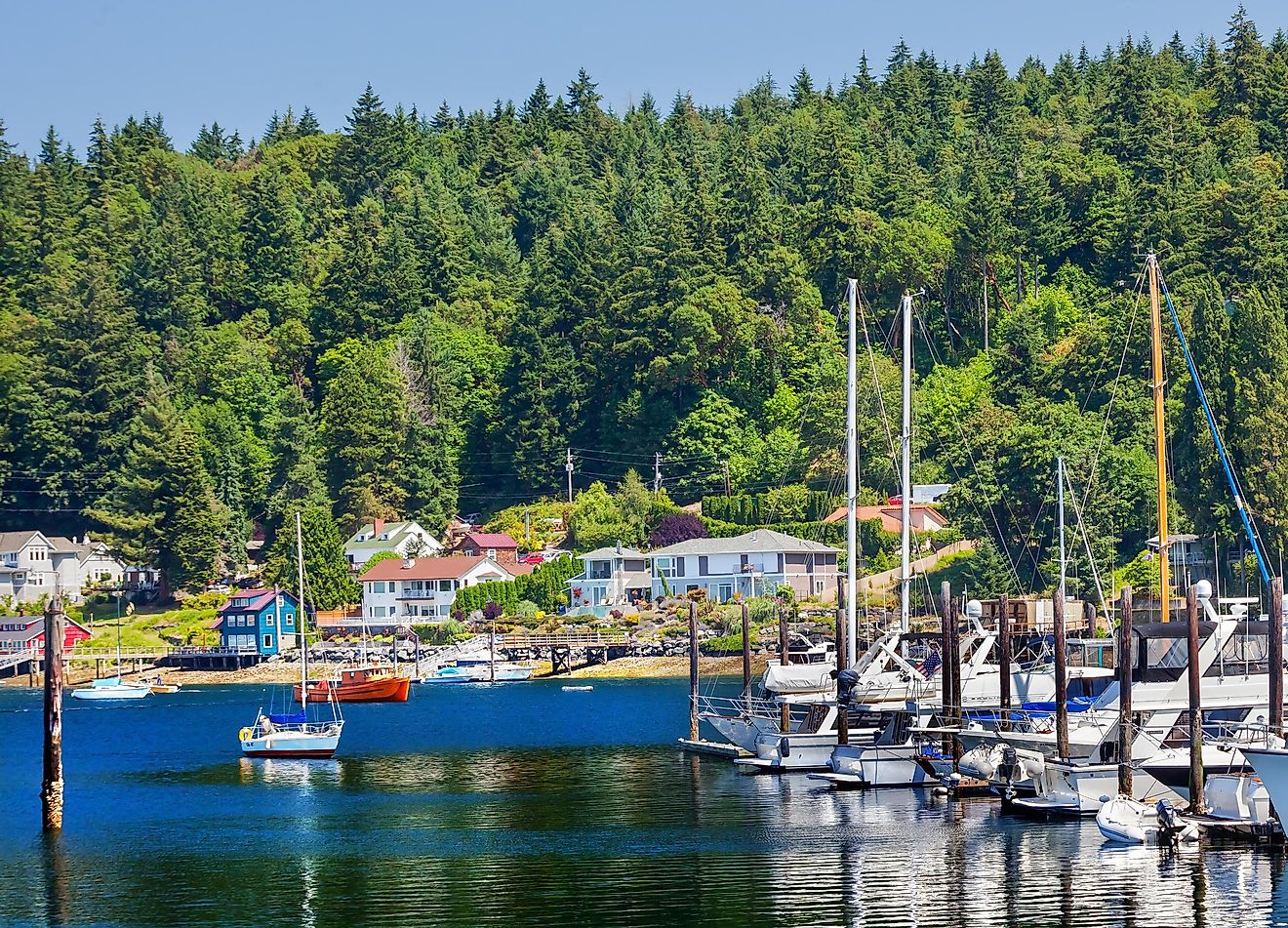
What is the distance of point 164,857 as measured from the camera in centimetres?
4688

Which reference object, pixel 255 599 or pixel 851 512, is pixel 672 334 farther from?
pixel 851 512

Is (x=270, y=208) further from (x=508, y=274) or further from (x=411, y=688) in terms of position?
(x=411, y=688)

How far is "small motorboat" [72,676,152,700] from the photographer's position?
11281cm

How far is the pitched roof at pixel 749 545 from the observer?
415 feet

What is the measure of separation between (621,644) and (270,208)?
90.7m

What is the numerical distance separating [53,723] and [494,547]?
3844 inches

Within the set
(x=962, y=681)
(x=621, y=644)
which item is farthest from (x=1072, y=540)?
(x=962, y=681)

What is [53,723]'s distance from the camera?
4753 centimetres

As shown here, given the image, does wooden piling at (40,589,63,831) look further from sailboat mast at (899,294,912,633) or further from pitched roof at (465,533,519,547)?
pitched roof at (465,533,519,547)

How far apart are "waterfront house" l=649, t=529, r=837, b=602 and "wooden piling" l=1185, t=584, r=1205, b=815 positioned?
83.2m

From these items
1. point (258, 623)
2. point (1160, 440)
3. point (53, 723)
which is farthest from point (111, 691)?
point (1160, 440)

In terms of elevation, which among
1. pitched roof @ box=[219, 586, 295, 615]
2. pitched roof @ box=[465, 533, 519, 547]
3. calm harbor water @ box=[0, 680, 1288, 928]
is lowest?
calm harbor water @ box=[0, 680, 1288, 928]

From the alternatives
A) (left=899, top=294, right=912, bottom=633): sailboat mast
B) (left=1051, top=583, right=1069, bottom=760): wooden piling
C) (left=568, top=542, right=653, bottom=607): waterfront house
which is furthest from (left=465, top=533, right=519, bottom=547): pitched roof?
(left=1051, top=583, right=1069, bottom=760): wooden piling

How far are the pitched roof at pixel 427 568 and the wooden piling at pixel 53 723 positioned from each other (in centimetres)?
8382
